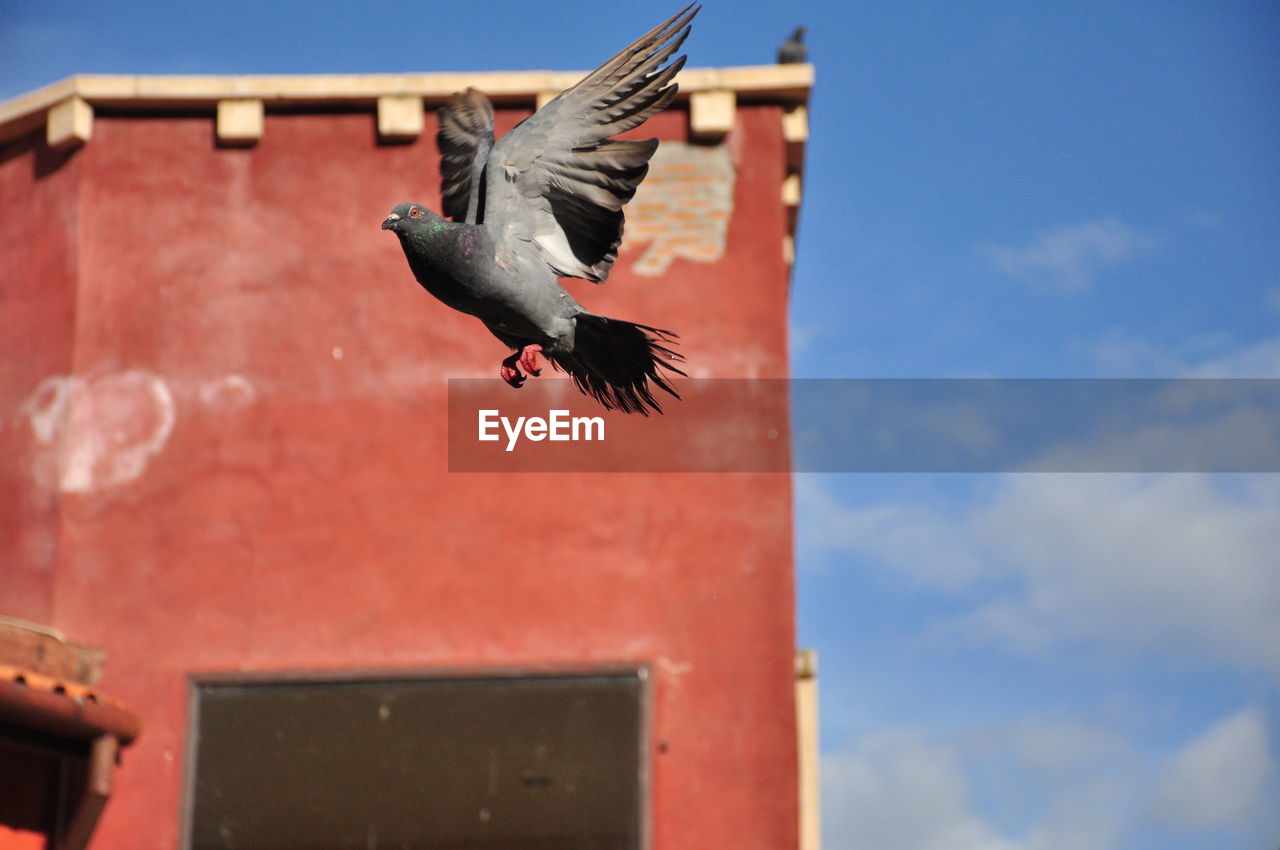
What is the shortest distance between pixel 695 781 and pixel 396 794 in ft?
7.78

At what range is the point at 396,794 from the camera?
14.5 m

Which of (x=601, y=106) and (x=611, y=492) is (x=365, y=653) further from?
(x=601, y=106)

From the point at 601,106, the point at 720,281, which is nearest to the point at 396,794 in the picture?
the point at 720,281

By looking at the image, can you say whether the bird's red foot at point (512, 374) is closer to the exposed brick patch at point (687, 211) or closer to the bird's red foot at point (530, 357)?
the bird's red foot at point (530, 357)

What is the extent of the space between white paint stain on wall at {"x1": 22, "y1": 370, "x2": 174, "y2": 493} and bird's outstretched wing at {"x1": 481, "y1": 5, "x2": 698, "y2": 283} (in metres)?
9.51

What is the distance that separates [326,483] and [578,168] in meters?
9.16

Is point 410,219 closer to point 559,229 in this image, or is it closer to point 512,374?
point 512,374

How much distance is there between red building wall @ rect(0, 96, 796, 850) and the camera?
48.8ft

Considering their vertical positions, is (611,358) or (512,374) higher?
(611,358)

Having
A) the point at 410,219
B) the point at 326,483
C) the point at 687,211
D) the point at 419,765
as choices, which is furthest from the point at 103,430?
the point at 410,219

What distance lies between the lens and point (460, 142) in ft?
24.9

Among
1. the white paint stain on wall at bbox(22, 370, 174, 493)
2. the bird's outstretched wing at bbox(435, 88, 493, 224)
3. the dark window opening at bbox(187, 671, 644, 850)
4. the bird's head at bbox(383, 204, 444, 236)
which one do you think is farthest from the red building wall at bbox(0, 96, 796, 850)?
the bird's head at bbox(383, 204, 444, 236)

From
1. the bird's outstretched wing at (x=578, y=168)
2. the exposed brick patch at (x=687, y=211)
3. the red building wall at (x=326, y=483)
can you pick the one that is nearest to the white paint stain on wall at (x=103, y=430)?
the red building wall at (x=326, y=483)

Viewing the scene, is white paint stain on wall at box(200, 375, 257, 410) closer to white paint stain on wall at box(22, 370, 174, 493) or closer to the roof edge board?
white paint stain on wall at box(22, 370, 174, 493)
